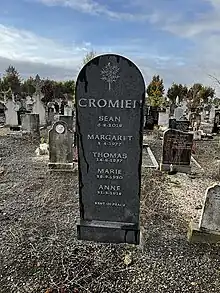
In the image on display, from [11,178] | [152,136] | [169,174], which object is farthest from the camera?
[152,136]

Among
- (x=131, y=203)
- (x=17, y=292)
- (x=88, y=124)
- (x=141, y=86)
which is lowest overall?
(x=17, y=292)

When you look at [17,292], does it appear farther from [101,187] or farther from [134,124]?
[134,124]

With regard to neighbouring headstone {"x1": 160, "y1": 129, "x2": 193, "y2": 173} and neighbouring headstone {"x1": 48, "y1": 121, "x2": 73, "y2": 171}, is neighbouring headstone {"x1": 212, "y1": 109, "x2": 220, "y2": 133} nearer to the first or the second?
neighbouring headstone {"x1": 160, "y1": 129, "x2": 193, "y2": 173}

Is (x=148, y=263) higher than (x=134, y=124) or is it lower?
lower

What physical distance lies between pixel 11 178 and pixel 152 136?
28.5 ft

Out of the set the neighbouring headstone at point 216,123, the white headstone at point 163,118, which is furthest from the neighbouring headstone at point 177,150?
the neighbouring headstone at point 216,123

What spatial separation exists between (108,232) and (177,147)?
4.35 meters

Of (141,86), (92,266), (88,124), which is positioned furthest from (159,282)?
(141,86)

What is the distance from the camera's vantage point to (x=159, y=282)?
10.7 feet

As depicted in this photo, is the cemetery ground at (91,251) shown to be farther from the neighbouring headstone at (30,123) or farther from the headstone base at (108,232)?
the neighbouring headstone at (30,123)

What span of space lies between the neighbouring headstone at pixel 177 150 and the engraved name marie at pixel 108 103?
4400 millimetres

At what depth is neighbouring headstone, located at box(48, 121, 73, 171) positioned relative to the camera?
24.0 ft

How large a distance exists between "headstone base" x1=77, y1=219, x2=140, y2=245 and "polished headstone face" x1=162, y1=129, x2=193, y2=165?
13.6ft

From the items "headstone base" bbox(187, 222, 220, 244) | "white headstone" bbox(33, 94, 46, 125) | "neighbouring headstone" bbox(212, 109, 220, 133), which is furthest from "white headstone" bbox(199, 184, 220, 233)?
"white headstone" bbox(33, 94, 46, 125)
